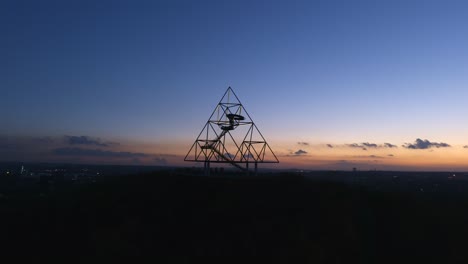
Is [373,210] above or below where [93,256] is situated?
above

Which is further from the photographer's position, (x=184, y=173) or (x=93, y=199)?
(x=184, y=173)

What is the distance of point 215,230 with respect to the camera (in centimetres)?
2612

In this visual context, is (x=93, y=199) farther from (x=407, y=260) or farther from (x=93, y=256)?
(x=407, y=260)

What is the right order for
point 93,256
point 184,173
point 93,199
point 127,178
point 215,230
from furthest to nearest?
1. point 127,178
2. point 184,173
3. point 93,199
4. point 215,230
5. point 93,256

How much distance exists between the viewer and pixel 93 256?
2445 cm

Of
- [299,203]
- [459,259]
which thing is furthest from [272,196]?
[459,259]

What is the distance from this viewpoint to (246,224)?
1045 inches

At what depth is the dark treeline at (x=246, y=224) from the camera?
2473 centimetres

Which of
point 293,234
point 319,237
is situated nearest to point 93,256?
point 293,234

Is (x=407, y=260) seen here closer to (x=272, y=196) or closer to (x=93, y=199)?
(x=272, y=196)

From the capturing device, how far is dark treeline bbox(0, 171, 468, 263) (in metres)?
24.7

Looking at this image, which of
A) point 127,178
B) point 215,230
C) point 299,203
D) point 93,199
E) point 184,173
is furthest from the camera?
point 127,178

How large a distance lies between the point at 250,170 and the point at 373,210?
11478 millimetres

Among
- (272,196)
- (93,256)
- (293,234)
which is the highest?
(272,196)
